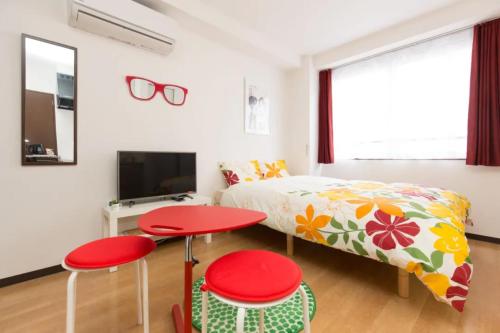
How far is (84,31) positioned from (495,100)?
13.3 ft

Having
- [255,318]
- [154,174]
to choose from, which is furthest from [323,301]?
[154,174]

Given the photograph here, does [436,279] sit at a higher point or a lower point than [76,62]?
lower

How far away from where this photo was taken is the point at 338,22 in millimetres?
2852

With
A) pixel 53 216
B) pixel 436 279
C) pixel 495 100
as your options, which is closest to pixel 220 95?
pixel 53 216

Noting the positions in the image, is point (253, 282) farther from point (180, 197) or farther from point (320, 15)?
point (320, 15)

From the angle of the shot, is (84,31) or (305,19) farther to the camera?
(305,19)

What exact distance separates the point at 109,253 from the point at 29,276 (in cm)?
135

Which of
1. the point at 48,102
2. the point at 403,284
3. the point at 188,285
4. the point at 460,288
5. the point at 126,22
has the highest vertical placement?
the point at 126,22

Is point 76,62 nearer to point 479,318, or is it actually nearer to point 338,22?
point 338,22

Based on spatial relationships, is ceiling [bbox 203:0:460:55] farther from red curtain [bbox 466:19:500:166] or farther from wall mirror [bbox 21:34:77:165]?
wall mirror [bbox 21:34:77:165]

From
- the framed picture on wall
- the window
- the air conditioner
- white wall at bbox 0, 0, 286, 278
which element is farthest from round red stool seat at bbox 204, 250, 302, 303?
the window

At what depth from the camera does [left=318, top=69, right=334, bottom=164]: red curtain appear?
12.4ft

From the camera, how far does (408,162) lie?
3.11 m

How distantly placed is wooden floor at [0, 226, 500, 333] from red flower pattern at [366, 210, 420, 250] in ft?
1.29
